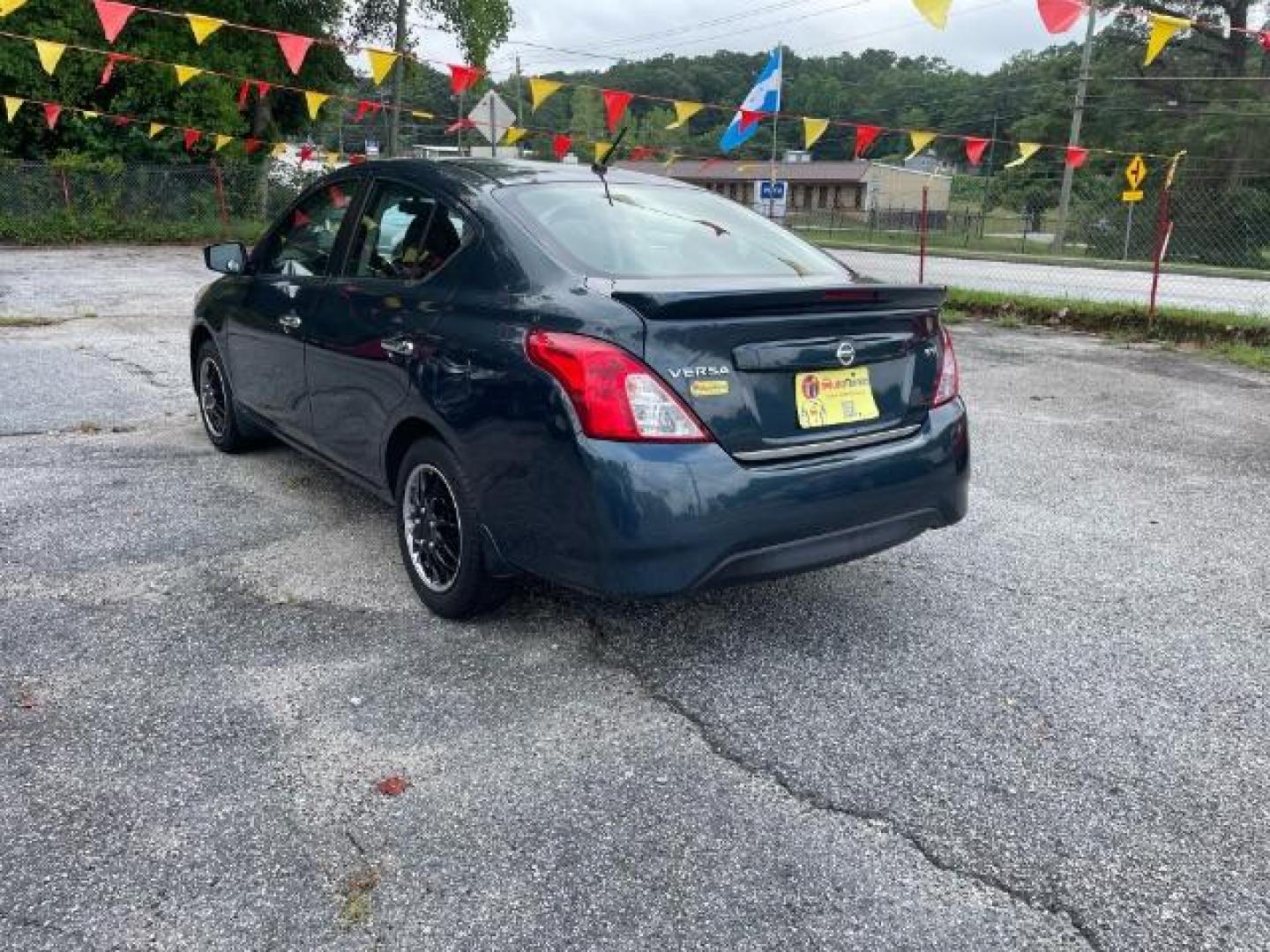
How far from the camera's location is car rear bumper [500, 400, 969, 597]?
→ 2.77 m

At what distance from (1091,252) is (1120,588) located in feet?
119

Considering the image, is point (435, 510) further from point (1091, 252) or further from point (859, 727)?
point (1091, 252)

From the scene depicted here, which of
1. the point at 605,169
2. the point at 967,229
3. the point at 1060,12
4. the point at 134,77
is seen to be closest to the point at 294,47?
the point at 1060,12

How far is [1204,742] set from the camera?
2.81 metres

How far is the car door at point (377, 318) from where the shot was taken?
11.4 feet

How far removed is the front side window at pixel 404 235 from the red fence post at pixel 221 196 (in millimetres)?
21410

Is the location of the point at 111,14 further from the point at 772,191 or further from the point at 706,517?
the point at 772,191

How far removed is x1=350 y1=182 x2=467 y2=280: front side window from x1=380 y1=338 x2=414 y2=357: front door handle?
24 centimetres

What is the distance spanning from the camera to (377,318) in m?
3.67

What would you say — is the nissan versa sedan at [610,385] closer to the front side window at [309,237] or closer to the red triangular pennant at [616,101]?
the front side window at [309,237]

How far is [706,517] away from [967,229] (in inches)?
1646

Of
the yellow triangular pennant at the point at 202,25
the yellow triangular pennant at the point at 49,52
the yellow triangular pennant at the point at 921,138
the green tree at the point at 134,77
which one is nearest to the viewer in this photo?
the yellow triangular pennant at the point at 202,25

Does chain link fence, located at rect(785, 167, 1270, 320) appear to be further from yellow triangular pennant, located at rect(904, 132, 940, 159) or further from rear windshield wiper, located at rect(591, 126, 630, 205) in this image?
rear windshield wiper, located at rect(591, 126, 630, 205)

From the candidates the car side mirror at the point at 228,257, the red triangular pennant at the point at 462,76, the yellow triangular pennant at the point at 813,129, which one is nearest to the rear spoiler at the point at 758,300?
the car side mirror at the point at 228,257
